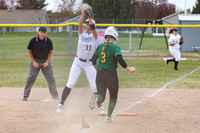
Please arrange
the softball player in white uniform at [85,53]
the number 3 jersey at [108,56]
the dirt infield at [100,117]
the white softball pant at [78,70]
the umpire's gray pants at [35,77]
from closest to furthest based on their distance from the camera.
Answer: the dirt infield at [100,117] → the number 3 jersey at [108,56] → the softball player in white uniform at [85,53] → the white softball pant at [78,70] → the umpire's gray pants at [35,77]

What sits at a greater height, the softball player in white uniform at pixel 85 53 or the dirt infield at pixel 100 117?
the softball player in white uniform at pixel 85 53

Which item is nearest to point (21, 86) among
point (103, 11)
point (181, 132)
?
point (181, 132)

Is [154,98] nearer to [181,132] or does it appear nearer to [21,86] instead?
[181,132]

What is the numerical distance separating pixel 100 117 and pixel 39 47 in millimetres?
2559

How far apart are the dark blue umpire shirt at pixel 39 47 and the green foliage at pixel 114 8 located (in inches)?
1385

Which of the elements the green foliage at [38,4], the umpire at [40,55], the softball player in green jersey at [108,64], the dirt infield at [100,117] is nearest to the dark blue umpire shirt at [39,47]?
the umpire at [40,55]

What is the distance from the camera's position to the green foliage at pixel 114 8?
4469 centimetres

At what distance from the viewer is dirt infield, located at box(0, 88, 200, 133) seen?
5676 millimetres

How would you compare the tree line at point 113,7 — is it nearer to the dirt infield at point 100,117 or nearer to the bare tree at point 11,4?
the bare tree at point 11,4

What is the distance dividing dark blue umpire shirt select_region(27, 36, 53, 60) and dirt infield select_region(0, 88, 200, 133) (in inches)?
43.5

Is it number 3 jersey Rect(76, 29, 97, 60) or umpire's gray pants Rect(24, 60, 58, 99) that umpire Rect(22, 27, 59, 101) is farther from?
number 3 jersey Rect(76, 29, 97, 60)

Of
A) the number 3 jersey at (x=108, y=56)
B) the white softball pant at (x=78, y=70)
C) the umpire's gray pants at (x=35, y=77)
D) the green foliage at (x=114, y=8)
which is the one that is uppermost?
the green foliage at (x=114, y=8)

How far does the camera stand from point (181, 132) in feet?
18.1

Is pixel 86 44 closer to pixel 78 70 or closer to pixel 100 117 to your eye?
pixel 78 70
